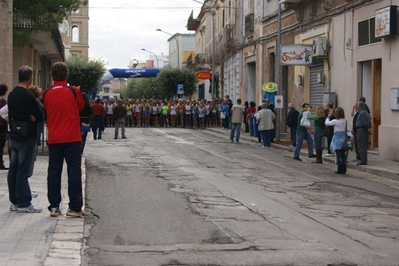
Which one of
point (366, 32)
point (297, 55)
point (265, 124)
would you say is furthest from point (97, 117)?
point (366, 32)

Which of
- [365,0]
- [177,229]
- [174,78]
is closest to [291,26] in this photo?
[365,0]

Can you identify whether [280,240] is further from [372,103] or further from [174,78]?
→ [174,78]

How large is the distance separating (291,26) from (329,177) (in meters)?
15.2

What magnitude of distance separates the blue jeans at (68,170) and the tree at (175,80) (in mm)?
54192

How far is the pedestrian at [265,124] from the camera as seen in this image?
24656 mm

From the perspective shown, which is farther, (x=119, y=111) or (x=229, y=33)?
(x=229, y=33)

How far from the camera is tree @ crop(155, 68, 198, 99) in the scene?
207 ft

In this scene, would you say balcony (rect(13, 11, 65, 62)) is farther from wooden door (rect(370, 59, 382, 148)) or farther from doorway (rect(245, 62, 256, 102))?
wooden door (rect(370, 59, 382, 148))

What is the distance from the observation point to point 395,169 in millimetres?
16500

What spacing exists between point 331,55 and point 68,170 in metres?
17.4

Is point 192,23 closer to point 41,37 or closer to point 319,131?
point 41,37

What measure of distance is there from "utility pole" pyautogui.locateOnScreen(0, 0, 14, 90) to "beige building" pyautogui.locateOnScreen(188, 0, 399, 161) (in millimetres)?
10089

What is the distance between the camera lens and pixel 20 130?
346 inches

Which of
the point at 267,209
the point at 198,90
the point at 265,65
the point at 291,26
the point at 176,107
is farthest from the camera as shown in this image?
the point at 198,90
